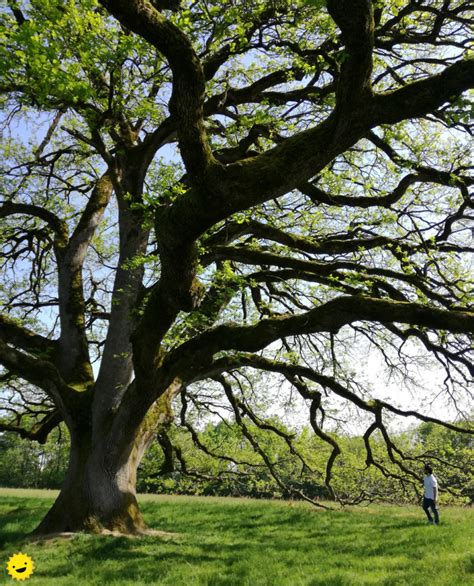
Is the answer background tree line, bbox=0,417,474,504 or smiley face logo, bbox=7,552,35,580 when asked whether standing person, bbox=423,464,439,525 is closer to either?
background tree line, bbox=0,417,474,504

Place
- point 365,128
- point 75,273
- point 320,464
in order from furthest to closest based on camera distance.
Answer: point 320,464 < point 75,273 < point 365,128

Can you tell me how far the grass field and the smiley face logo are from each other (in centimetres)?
11

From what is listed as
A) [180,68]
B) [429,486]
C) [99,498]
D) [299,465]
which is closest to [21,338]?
[99,498]

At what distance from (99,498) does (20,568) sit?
290 centimetres

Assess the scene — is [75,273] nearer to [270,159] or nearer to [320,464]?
[270,159]

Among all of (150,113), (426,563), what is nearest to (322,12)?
(150,113)

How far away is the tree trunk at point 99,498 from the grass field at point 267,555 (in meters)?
0.67

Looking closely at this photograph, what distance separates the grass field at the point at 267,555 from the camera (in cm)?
564

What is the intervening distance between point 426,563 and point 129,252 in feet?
25.6

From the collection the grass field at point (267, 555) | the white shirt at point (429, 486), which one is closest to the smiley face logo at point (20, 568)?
the grass field at point (267, 555)

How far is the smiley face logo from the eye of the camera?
5.69m

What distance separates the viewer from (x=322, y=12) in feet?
27.0

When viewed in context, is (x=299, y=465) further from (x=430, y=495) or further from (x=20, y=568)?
(x=20, y=568)

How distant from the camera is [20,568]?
5.86 metres
